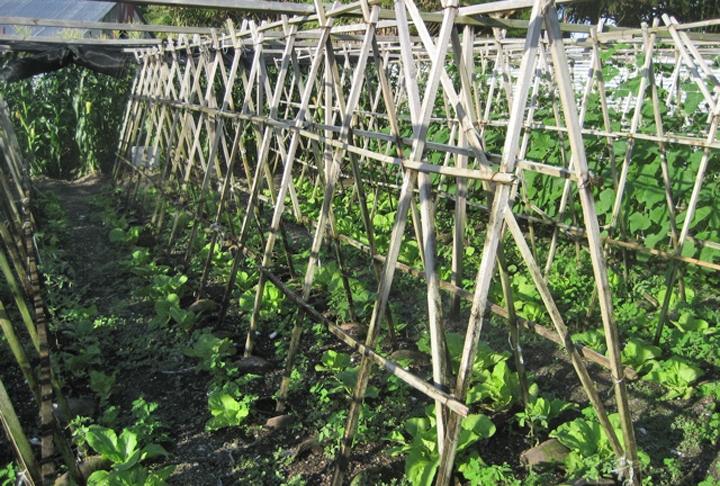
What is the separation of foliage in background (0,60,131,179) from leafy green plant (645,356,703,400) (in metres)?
11.8

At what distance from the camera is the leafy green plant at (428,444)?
115 inches

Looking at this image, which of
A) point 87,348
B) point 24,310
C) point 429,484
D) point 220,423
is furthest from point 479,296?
point 87,348

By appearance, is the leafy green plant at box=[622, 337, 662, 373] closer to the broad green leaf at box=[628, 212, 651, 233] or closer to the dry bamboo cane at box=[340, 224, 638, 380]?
the dry bamboo cane at box=[340, 224, 638, 380]

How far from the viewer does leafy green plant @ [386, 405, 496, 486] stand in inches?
115

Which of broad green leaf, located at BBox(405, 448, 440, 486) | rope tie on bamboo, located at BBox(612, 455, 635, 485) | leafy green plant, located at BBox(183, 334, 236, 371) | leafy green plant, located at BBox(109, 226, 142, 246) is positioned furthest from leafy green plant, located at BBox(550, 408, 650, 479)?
leafy green plant, located at BBox(109, 226, 142, 246)

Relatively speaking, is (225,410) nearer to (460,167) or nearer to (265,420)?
(265,420)

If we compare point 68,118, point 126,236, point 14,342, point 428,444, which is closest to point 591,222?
point 428,444

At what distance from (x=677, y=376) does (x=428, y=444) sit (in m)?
1.90

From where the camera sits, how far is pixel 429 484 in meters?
2.87

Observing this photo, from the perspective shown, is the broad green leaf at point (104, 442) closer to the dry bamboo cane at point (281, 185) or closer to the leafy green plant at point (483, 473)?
the dry bamboo cane at point (281, 185)

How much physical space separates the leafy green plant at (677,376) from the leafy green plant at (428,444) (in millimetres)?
1445

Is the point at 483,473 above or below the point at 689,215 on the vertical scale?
below

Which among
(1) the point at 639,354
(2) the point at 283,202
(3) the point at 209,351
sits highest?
(2) the point at 283,202

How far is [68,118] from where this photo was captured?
13039 mm
